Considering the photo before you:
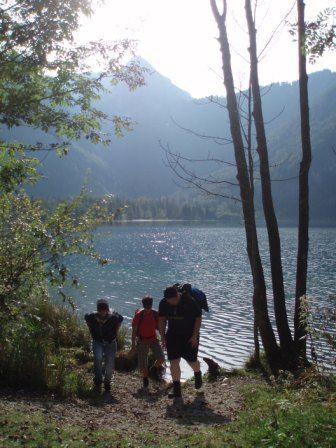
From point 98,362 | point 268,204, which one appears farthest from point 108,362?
point 268,204

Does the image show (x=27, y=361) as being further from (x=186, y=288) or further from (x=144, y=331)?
(x=186, y=288)

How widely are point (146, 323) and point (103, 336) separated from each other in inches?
44.1

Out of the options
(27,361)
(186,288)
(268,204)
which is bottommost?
(27,361)

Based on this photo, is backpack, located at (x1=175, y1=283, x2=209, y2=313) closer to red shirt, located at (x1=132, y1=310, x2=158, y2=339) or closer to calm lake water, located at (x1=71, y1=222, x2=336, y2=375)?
red shirt, located at (x1=132, y1=310, x2=158, y2=339)

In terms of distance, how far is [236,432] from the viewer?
6062 mm

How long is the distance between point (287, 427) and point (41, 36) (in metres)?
5.98

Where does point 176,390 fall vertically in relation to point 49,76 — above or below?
below

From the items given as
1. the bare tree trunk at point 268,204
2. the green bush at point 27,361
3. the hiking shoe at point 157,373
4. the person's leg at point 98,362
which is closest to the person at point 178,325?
the person's leg at point 98,362

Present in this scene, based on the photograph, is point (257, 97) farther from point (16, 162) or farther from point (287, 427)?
point (287, 427)

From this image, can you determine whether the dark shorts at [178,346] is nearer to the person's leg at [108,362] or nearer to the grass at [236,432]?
the person's leg at [108,362]

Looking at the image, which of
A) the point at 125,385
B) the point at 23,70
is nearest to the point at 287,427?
the point at 125,385

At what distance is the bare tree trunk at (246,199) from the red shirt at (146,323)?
7.88 feet

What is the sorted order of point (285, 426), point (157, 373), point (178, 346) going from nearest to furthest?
point (285, 426) → point (178, 346) → point (157, 373)

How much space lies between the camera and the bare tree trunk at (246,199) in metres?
10.5
